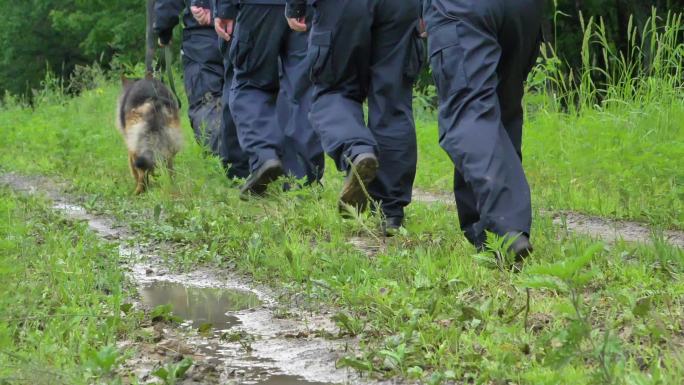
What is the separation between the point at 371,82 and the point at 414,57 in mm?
264

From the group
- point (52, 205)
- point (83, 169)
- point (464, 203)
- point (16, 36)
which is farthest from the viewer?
point (16, 36)

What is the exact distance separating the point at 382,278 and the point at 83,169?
6038 millimetres

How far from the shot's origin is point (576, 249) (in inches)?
176

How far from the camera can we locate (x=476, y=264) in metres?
4.48

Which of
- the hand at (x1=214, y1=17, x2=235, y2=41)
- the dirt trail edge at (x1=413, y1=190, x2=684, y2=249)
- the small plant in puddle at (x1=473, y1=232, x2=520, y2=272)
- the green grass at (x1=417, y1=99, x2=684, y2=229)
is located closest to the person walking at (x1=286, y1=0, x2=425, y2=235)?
the green grass at (x1=417, y1=99, x2=684, y2=229)

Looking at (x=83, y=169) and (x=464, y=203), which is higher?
(x=464, y=203)

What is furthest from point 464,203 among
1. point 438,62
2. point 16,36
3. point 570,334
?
point 16,36

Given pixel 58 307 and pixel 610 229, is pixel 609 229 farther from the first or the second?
pixel 58 307

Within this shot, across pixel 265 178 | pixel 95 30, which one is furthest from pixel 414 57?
pixel 95 30

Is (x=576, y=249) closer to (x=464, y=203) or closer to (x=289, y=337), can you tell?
(x=464, y=203)

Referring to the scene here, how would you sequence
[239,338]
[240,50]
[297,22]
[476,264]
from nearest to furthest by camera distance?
[239,338], [476,264], [297,22], [240,50]

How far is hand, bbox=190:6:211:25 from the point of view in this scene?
8641 mm

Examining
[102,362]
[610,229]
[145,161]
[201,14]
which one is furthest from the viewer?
[201,14]

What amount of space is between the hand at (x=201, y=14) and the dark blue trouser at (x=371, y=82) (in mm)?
2853
